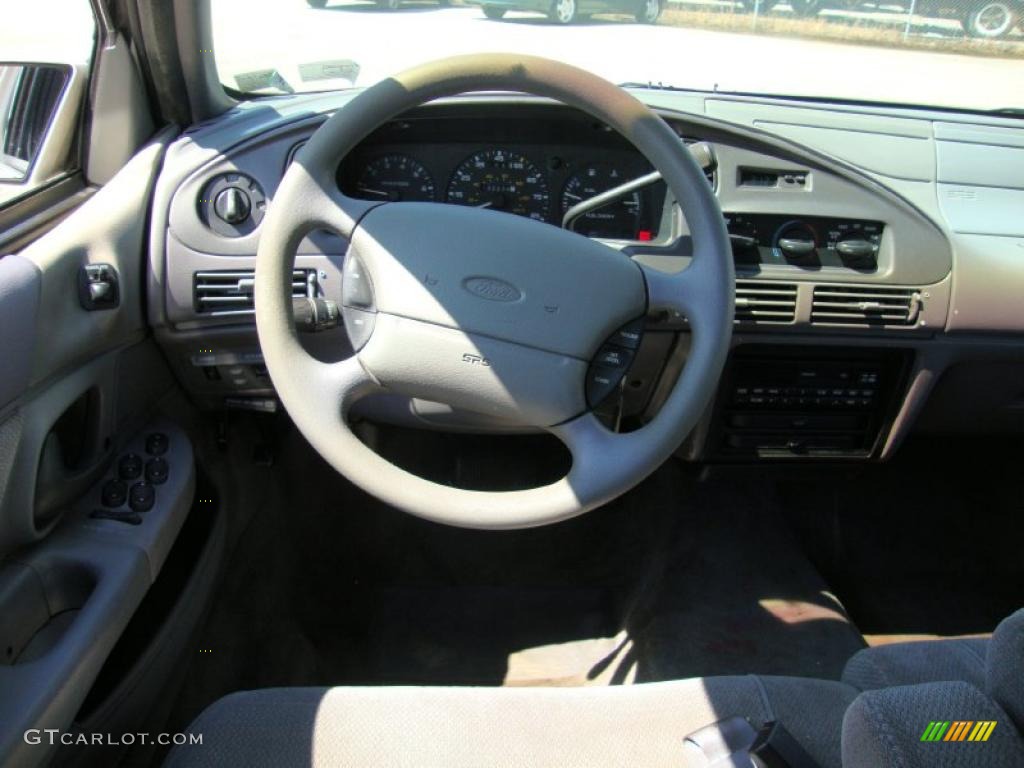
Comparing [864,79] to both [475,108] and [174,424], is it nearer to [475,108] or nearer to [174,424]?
[475,108]

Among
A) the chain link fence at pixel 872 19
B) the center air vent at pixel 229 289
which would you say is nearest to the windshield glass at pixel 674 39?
the chain link fence at pixel 872 19

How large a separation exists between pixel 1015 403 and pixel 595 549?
1.17m

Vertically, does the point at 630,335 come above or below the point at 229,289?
above

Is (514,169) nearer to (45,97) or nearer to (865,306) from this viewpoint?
(865,306)

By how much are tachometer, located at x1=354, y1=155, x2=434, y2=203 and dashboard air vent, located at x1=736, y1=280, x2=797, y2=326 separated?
2.36ft

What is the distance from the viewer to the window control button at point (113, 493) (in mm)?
1776

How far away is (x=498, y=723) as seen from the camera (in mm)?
1345

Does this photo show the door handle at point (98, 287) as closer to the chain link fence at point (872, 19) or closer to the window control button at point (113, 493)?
the window control button at point (113, 493)

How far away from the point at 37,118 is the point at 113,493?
86 centimetres

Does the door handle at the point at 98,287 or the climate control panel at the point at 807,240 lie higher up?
the climate control panel at the point at 807,240

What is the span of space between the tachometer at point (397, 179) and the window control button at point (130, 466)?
742 mm

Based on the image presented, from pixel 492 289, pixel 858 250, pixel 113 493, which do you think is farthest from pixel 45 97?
pixel 858 250

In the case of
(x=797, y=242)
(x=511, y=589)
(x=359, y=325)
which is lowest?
(x=511, y=589)

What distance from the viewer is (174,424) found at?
2.03m
